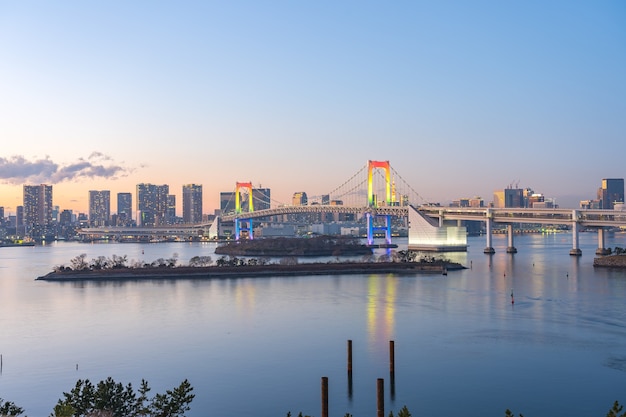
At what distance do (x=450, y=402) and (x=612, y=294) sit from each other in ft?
35.3

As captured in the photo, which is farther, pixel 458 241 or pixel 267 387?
pixel 458 241

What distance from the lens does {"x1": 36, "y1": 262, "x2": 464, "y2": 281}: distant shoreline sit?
79.4 feet

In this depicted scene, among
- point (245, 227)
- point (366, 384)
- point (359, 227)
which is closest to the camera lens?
point (366, 384)

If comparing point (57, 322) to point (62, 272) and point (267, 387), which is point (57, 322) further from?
point (62, 272)

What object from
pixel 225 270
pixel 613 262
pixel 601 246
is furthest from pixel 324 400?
pixel 601 246

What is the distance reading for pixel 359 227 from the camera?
74.6 metres

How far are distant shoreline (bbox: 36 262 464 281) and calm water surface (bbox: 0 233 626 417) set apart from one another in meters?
3.24

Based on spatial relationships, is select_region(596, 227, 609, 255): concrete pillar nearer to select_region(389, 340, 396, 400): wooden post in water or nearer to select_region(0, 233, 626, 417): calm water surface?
select_region(0, 233, 626, 417): calm water surface

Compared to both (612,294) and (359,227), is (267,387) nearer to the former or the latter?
(612,294)

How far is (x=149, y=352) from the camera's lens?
1158 cm

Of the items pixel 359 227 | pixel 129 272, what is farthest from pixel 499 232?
pixel 129 272

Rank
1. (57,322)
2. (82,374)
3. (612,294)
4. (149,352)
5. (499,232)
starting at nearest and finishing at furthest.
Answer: (82,374), (149,352), (57,322), (612,294), (499,232)

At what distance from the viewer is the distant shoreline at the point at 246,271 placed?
79.4ft

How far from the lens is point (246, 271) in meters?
25.6
